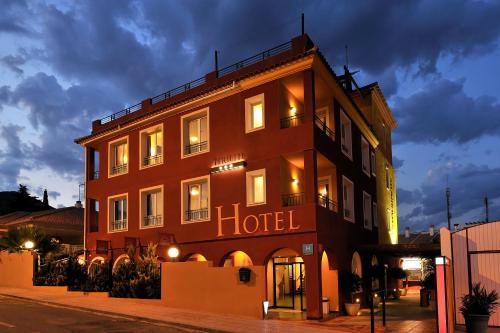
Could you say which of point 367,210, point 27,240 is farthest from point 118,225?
point 367,210

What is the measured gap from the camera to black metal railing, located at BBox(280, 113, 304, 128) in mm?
22856

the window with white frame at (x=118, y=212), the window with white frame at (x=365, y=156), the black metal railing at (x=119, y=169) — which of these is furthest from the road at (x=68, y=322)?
the window with white frame at (x=365, y=156)

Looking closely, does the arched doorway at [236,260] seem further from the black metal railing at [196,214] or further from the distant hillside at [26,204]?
the distant hillside at [26,204]

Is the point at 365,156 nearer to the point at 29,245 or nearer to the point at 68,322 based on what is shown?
the point at 68,322

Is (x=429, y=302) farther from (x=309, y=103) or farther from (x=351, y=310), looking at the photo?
(x=309, y=103)

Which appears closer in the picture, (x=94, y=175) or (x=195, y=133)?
(x=195, y=133)

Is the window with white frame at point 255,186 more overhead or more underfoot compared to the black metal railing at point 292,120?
more underfoot

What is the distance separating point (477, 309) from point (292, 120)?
36.2 feet

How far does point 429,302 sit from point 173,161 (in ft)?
48.6

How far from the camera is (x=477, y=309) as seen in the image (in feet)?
52.3

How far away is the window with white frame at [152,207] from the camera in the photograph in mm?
27203

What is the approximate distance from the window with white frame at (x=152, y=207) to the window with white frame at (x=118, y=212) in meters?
1.59

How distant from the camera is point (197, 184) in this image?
25719mm

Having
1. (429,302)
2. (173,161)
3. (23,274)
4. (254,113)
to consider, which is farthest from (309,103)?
(23,274)
